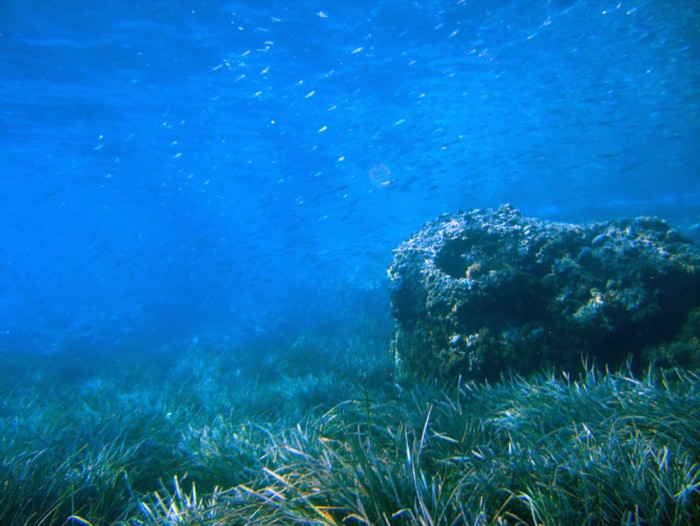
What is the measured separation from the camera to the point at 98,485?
3.43 m

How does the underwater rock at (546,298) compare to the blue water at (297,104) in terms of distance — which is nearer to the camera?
the underwater rock at (546,298)

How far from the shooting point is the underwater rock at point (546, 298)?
434 cm

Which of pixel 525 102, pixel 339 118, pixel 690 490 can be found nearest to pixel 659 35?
pixel 525 102

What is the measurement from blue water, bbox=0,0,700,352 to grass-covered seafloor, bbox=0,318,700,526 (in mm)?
10591

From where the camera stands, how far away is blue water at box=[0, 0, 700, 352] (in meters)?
14.2

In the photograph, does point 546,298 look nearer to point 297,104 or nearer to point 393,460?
point 393,460

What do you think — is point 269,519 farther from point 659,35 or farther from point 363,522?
point 659,35

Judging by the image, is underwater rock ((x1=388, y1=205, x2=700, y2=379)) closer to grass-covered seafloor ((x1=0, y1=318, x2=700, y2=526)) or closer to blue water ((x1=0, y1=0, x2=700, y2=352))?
grass-covered seafloor ((x1=0, y1=318, x2=700, y2=526))

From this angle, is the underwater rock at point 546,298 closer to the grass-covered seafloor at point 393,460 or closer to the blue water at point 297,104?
the grass-covered seafloor at point 393,460

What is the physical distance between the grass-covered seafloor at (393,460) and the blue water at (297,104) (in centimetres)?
1059

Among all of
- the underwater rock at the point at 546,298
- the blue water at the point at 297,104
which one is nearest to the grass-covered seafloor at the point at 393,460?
the underwater rock at the point at 546,298

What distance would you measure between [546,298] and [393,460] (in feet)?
11.3

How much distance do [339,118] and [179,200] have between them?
32.9m

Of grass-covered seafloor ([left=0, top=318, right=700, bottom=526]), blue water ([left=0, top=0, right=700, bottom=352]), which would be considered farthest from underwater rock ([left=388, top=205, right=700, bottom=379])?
blue water ([left=0, top=0, right=700, bottom=352])
